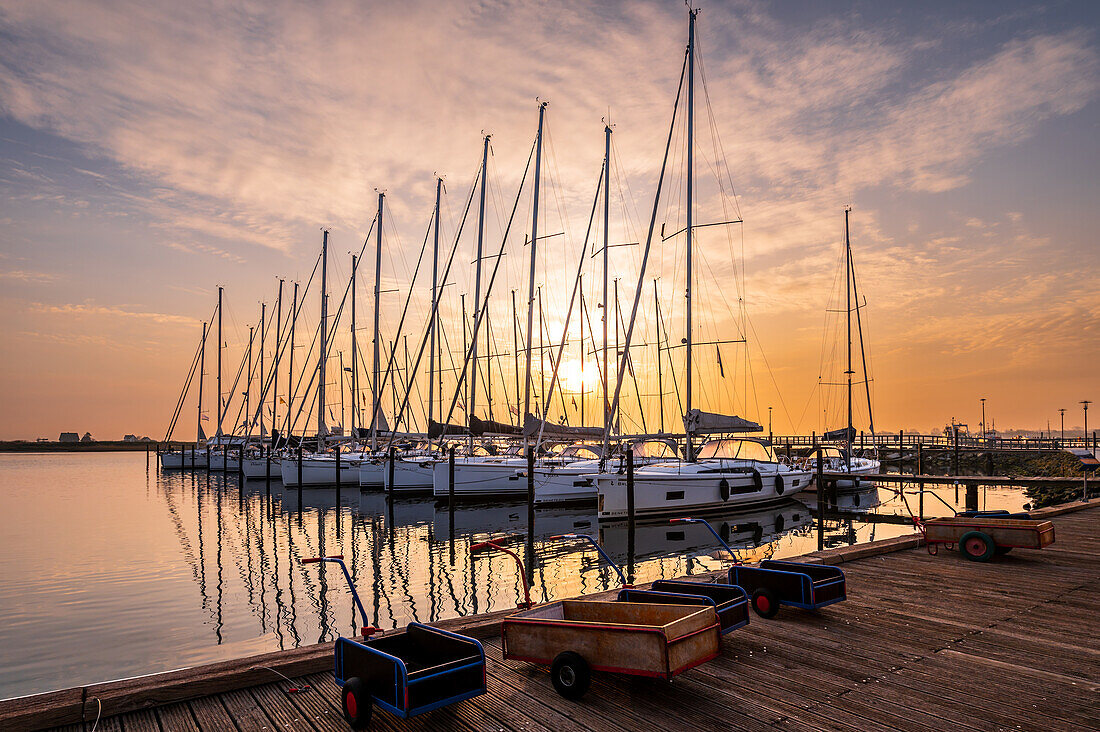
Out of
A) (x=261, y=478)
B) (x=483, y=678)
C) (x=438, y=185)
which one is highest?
(x=438, y=185)

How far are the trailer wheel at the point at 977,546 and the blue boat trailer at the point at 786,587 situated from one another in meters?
5.35

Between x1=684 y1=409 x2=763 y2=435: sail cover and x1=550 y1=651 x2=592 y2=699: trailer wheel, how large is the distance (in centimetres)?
2602

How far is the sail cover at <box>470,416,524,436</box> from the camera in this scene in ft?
139

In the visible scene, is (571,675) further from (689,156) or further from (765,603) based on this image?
(689,156)

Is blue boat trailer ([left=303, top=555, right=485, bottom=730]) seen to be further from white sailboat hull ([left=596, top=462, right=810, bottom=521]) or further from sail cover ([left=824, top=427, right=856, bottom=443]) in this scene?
sail cover ([left=824, top=427, right=856, bottom=443])

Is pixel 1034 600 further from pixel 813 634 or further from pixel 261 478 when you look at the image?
pixel 261 478

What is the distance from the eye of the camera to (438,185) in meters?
48.4

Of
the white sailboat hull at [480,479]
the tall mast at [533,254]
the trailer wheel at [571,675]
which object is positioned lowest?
the white sailboat hull at [480,479]

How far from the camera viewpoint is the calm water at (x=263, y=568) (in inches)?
582

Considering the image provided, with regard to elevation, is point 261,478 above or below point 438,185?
below

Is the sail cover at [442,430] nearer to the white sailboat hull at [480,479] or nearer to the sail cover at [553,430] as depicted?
the white sailboat hull at [480,479]

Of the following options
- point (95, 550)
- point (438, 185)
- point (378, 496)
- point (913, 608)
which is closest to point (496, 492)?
point (378, 496)

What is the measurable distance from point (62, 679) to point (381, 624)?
6.26 m

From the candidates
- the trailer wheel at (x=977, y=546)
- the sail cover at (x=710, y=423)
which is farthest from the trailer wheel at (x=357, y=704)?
the sail cover at (x=710, y=423)
